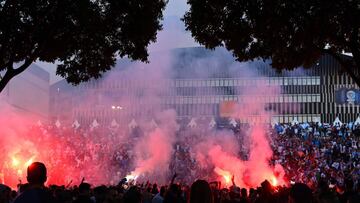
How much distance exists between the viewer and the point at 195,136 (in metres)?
45.2

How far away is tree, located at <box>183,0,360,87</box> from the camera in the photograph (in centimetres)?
1094

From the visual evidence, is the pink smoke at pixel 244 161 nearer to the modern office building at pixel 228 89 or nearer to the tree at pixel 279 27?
the tree at pixel 279 27

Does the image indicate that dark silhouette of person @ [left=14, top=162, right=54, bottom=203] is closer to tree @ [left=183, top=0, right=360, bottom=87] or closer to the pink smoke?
tree @ [left=183, top=0, right=360, bottom=87]

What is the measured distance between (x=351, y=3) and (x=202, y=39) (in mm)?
3788

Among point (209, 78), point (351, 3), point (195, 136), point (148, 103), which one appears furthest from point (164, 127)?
point (209, 78)

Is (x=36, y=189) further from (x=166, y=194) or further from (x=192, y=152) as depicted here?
(x=192, y=152)

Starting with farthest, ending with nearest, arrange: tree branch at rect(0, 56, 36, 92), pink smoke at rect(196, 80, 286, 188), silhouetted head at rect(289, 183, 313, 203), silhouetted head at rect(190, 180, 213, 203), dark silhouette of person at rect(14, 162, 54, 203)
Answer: pink smoke at rect(196, 80, 286, 188) < tree branch at rect(0, 56, 36, 92) < silhouetted head at rect(190, 180, 213, 203) < silhouetted head at rect(289, 183, 313, 203) < dark silhouette of person at rect(14, 162, 54, 203)

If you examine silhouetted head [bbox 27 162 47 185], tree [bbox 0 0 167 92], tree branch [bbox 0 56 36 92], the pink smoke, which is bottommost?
the pink smoke

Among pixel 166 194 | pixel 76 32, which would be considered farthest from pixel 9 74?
pixel 166 194

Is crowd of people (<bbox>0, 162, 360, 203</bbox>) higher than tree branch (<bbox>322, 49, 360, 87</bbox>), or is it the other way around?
tree branch (<bbox>322, 49, 360, 87</bbox>)

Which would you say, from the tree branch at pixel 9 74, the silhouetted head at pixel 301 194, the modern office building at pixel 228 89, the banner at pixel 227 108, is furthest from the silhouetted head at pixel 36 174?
the modern office building at pixel 228 89

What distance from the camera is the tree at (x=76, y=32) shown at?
455 inches

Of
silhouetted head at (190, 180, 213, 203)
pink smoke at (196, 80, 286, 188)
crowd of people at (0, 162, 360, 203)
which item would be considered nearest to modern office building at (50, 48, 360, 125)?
pink smoke at (196, 80, 286, 188)

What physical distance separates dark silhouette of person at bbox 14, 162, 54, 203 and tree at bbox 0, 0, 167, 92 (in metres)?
7.49
